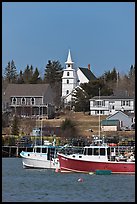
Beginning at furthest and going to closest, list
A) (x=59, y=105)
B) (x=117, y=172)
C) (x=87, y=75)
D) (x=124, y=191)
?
(x=87, y=75), (x=59, y=105), (x=117, y=172), (x=124, y=191)

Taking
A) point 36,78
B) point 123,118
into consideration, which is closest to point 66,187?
point 123,118

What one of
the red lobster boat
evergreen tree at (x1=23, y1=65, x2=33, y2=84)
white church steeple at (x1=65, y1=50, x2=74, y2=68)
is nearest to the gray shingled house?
white church steeple at (x1=65, y1=50, x2=74, y2=68)

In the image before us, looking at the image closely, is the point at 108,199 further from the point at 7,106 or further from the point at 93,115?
the point at 7,106

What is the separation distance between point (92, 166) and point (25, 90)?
5677cm

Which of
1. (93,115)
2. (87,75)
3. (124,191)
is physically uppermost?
(87,75)

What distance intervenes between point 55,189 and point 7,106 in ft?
207

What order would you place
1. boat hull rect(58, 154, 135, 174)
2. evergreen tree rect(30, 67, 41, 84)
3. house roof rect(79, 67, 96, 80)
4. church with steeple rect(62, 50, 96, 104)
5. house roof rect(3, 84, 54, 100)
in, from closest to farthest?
1. boat hull rect(58, 154, 135, 174)
2. house roof rect(3, 84, 54, 100)
3. church with steeple rect(62, 50, 96, 104)
4. house roof rect(79, 67, 96, 80)
5. evergreen tree rect(30, 67, 41, 84)

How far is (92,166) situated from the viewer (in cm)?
3803

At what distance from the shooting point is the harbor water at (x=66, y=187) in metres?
24.1

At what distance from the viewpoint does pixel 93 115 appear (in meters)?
86.2

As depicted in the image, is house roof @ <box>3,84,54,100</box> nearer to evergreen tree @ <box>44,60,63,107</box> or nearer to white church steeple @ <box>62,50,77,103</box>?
white church steeple @ <box>62,50,77,103</box>

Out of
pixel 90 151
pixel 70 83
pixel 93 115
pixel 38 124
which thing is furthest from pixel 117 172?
pixel 70 83

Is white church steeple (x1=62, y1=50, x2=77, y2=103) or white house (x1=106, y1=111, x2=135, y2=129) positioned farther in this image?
white church steeple (x1=62, y1=50, x2=77, y2=103)

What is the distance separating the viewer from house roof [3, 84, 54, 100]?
3649 inches
